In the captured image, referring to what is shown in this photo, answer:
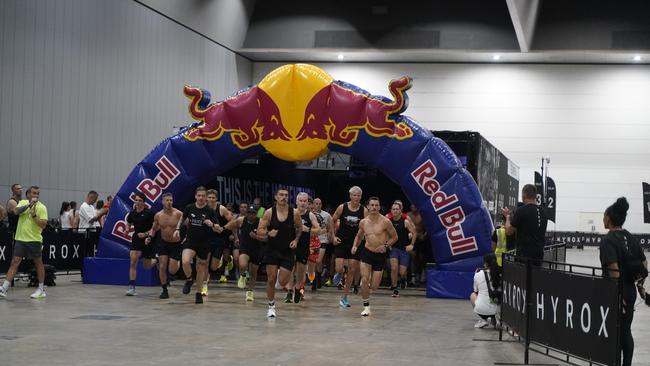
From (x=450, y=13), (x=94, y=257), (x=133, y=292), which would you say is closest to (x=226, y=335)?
(x=133, y=292)

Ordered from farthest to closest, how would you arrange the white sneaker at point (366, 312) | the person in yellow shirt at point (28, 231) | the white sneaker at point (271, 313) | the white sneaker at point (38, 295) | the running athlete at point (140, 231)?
the running athlete at point (140, 231) < the white sneaker at point (38, 295) < the person in yellow shirt at point (28, 231) < the white sneaker at point (366, 312) < the white sneaker at point (271, 313)

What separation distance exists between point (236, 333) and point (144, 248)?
6.03 meters

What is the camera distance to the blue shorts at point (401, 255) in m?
19.0

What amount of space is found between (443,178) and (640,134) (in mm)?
23984

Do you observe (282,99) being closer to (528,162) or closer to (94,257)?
(94,257)

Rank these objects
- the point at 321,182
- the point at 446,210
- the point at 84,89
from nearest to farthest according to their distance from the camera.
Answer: the point at 446,210 < the point at 84,89 < the point at 321,182

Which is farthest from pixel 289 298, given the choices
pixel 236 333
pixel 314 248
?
pixel 236 333

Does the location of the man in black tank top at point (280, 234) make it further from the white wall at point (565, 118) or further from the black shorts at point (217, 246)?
the white wall at point (565, 118)

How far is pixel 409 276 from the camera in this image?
2183cm

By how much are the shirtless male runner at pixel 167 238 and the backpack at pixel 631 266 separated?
9.53m

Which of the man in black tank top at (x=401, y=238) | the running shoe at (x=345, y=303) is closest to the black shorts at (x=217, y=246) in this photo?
the running shoe at (x=345, y=303)

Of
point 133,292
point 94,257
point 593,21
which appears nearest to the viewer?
point 133,292

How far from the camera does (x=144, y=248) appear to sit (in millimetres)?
16875

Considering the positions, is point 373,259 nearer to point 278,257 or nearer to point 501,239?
point 278,257
